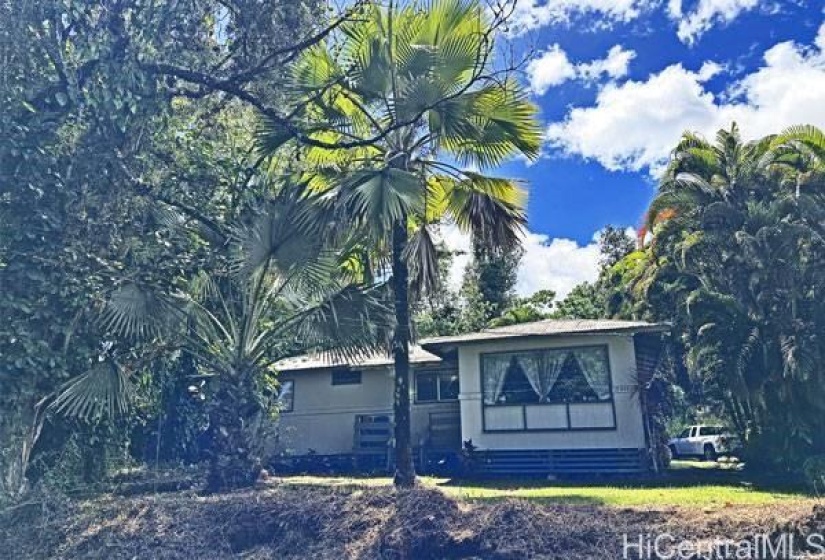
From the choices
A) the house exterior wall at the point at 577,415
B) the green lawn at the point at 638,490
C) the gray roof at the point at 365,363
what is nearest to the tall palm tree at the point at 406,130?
the green lawn at the point at 638,490

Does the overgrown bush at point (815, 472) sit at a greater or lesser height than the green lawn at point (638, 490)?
greater

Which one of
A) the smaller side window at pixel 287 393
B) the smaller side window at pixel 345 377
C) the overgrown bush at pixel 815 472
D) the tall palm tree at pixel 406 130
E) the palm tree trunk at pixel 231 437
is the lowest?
the overgrown bush at pixel 815 472

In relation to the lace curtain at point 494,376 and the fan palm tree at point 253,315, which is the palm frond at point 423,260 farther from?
the lace curtain at point 494,376

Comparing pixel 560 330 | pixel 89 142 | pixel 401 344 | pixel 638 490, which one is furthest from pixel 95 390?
pixel 560 330

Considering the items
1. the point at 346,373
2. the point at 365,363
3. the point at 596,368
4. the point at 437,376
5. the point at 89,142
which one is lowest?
the point at 596,368

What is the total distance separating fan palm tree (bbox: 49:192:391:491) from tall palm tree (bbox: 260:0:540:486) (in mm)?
638

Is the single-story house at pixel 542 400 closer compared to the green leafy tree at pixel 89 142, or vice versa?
the green leafy tree at pixel 89 142

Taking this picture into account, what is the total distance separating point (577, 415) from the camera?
14.2 meters

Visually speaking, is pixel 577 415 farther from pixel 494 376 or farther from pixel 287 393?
pixel 287 393

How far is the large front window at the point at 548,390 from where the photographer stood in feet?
46.3

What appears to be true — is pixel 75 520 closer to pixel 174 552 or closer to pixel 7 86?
pixel 174 552

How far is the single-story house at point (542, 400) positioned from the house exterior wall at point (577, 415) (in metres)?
0.02

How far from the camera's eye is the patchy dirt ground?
215 inches

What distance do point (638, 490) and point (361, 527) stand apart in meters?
6.43
